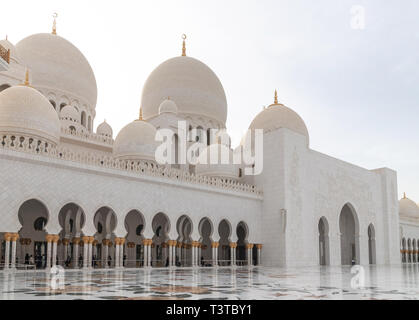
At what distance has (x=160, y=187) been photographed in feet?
47.2

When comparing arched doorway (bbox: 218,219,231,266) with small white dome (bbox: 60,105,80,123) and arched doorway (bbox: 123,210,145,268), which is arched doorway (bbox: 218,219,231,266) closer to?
arched doorway (bbox: 123,210,145,268)

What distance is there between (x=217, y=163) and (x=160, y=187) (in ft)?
13.6

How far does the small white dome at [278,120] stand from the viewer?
67.7ft

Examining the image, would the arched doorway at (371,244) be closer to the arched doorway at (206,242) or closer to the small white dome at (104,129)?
the arched doorway at (206,242)

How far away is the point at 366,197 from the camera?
70.4 ft

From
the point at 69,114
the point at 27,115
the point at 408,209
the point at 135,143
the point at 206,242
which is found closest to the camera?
the point at 27,115

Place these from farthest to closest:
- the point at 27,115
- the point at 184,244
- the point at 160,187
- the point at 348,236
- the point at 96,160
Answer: the point at 348,236
the point at 184,244
the point at 160,187
the point at 27,115
the point at 96,160

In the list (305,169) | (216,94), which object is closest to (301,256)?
(305,169)

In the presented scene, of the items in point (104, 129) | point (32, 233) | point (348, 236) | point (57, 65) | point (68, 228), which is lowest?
point (348, 236)

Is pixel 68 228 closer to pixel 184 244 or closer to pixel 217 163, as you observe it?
pixel 184 244

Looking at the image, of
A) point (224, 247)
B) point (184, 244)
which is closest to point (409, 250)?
point (224, 247)

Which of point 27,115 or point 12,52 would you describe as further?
point 12,52
